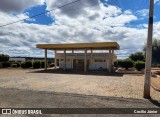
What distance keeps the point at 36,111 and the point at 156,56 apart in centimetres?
5502

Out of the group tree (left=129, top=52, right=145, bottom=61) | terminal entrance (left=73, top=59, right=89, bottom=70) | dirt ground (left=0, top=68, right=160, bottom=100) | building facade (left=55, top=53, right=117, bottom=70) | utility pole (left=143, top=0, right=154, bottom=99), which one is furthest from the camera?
tree (left=129, top=52, right=145, bottom=61)

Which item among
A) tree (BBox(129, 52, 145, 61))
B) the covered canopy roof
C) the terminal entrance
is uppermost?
the covered canopy roof

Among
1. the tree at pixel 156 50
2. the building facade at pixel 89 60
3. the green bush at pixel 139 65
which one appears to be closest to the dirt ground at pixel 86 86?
the green bush at pixel 139 65

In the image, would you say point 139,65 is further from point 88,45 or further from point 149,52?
point 149,52

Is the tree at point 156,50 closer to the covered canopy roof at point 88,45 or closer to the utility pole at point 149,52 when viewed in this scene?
the covered canopy roof at point 88,45

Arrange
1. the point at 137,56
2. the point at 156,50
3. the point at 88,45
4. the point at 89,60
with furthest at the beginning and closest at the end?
the point at 137,56 → the point at 156,50 → the point at 89,60 → the point at 88,45

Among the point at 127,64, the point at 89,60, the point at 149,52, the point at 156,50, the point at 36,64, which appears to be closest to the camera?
the point at 149,52

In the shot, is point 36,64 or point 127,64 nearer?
point 127,64

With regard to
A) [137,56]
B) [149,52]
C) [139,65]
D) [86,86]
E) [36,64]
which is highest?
[137,56]

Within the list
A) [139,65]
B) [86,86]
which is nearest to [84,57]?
[139,65]

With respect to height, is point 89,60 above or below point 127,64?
above

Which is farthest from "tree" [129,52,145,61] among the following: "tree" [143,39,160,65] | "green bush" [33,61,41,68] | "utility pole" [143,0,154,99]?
"utility pole" [143,0,154,99]

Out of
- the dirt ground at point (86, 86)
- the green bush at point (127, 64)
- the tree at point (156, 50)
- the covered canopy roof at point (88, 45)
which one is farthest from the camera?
the tree at point (156, 50)

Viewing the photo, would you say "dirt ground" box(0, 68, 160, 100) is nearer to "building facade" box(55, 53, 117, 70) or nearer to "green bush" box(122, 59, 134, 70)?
"building facade" box(55, 53, 117, 70)
